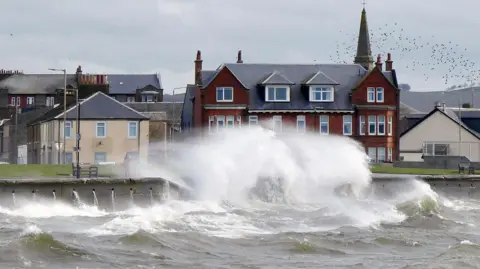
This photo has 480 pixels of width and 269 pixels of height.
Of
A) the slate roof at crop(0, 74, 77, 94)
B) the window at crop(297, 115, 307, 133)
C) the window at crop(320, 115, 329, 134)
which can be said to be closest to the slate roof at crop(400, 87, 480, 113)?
the window at crop(320, 115, 329, 134)

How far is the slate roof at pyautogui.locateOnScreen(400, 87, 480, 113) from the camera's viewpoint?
12244 cm

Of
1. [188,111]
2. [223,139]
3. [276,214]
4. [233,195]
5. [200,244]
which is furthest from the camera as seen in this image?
[188,111]

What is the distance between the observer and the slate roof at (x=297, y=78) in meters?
83.2

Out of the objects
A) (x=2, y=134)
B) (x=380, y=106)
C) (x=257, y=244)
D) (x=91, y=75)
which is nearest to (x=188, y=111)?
(x=91, y=75)

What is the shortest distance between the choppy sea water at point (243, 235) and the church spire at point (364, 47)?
129 ft

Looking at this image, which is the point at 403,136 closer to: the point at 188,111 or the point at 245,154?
the point at 188,111

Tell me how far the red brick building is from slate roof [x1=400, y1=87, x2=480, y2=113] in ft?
122

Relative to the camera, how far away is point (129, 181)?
162ft

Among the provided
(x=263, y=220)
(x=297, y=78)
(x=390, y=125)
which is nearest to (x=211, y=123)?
(x=297, y=78)

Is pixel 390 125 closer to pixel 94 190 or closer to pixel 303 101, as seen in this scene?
pixel 303 101

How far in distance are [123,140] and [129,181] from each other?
104 ft

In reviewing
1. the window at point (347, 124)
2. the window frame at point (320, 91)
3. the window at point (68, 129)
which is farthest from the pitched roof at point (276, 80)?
the window at point (68, 129)

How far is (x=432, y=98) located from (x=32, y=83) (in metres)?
47.0

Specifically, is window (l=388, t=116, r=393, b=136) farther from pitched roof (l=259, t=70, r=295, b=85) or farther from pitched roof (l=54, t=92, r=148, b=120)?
pitched roof (l=54, t=92, r=148, b=120)
